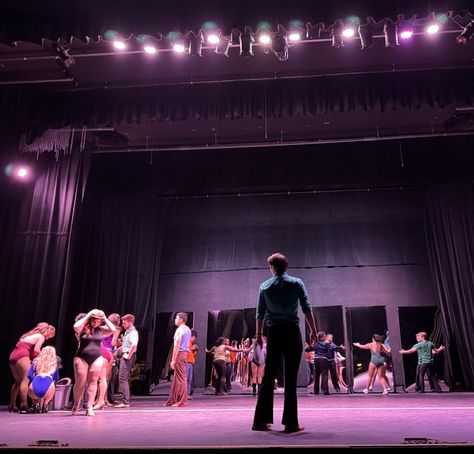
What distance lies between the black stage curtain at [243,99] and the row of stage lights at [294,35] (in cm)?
103

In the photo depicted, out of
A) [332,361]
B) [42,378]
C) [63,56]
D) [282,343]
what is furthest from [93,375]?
[332,361]

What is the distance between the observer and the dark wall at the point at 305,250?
1080 centimetres

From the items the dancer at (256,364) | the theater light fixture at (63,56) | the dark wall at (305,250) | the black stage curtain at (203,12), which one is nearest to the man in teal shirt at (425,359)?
the dark wall at (305,250)

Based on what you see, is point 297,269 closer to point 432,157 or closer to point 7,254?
point 432,157

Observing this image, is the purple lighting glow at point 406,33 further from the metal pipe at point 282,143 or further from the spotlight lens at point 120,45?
the spotlight lens at point 120,45

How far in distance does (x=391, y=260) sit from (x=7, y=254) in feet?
26.6

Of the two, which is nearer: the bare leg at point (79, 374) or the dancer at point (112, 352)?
the bare leg at point (79, 374)

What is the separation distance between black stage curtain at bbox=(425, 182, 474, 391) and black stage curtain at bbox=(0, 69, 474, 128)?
10.8 ft

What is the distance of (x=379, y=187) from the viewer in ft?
35.1

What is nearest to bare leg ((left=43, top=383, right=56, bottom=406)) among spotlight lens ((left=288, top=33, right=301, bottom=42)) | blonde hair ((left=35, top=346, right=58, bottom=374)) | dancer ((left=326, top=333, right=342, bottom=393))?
blonde hair ((left=35, top=346, right=58, bottom=374))

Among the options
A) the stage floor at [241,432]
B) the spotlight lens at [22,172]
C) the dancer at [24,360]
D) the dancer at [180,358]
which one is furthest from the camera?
the spotlight lens at [22,172]

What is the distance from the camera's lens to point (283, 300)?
138 inches

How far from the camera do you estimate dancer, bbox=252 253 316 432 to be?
11.1 ft

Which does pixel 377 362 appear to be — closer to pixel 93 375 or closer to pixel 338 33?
pixel 93 375
